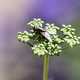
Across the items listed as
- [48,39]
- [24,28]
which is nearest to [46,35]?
[48,39]

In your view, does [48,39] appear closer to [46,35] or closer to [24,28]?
[46,35]

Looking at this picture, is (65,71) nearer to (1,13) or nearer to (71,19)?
(71,19)

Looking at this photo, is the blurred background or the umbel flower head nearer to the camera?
the umbel flower head

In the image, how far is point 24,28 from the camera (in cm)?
163

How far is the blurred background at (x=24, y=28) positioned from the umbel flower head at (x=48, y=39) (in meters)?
0.29

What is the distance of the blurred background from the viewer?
5.32 feet

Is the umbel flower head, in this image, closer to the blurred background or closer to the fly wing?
the fly wing

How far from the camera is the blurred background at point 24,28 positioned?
1.62m

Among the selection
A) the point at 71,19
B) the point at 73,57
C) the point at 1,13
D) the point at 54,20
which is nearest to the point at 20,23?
the point at 1,13

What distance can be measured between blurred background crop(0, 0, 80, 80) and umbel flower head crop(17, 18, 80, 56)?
29 cm

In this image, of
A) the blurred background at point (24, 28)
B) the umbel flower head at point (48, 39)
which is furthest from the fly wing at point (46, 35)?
the blurred background at point (24, 28)

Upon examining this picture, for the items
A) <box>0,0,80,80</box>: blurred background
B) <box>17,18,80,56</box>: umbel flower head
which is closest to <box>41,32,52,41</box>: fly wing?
<box>17,18,80,56</box>: umbel flower head

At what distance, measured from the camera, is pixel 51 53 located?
4.00 ft

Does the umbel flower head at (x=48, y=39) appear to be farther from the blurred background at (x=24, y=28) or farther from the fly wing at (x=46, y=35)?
the blurred background at (x=24, y=28)
